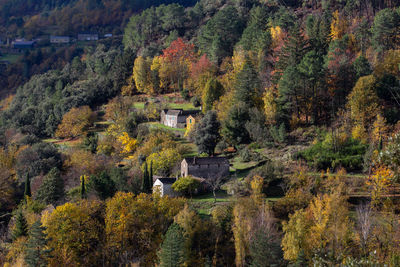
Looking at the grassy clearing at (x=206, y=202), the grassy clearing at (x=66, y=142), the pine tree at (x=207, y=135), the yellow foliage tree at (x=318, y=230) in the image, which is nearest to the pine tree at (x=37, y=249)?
the grassy clearing at (x=206, y=202)

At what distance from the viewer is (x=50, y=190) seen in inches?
1813

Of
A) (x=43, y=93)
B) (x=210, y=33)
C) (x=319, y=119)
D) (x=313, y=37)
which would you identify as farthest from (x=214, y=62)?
(x=43, y=93)

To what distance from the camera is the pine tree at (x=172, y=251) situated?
101 feet

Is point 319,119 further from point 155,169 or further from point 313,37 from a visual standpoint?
point 155,169

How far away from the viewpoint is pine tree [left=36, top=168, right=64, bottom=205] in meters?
45.9

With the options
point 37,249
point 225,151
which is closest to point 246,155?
point 225,151

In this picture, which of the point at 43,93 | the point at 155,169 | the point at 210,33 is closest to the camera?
the point at 155,169

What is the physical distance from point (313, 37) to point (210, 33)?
81.0ft

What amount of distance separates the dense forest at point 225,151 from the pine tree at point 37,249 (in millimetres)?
108

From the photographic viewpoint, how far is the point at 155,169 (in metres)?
49.2

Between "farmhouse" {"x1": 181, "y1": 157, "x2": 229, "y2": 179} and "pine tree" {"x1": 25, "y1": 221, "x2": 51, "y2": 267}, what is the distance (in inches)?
653

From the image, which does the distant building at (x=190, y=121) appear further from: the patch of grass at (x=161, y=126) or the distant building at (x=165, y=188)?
the distant building at (x=165, y=188)

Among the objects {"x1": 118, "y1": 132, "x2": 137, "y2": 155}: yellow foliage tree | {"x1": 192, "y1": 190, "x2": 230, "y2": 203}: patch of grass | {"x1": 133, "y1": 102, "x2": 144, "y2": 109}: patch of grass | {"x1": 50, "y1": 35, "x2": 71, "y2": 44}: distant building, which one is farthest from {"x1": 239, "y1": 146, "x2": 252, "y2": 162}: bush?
{"x1": 50, "y1": 35, "x2": 71, "y2": 44}: distant building

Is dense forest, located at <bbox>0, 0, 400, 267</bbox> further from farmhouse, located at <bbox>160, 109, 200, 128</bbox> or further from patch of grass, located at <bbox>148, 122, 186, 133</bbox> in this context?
farmhouse, located at <bbox>160, 109, 200, 128</bbox>
